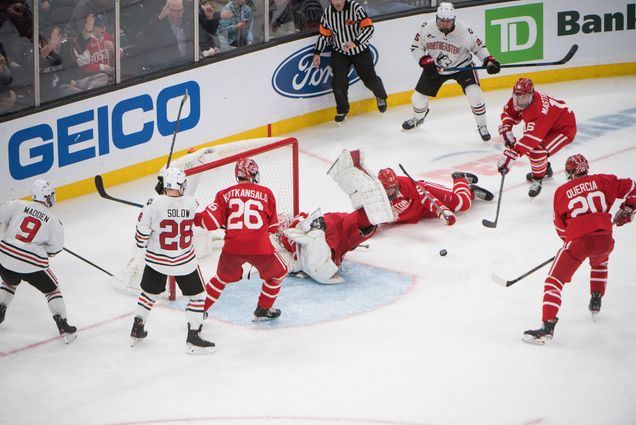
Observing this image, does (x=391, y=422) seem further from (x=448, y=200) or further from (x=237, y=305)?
(x=448, y=200)

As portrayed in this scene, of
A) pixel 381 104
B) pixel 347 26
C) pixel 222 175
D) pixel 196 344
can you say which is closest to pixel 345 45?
pixel 347 26

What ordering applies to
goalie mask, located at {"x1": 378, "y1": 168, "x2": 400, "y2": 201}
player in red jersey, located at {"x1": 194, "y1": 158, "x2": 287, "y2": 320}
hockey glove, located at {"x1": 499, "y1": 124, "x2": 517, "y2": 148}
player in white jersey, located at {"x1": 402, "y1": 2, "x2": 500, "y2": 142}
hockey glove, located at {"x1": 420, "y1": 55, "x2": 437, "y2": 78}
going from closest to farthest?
player in red jersey, located at {"x1": 194, "y1": 158, "x2": 287, "y2": 320}
goalie mask, located at {"x1": 378, "y1": 168, "x2": 400, "y2": 201}
hockey glove, located at {"x1": 499, "y1": 124, "x2": 517, "y2": 148}
player in white jersey, located at {"x1": 402, "y1": 2, "x2": 500, "y2": 142}
hockey glove, located at {"x1": 420, "y1": 55, "x2": 437, "y2": 78}

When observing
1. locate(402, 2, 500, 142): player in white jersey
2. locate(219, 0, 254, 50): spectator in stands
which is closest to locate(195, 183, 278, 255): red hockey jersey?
locate(219, 0, 254, 50): spectator in stands

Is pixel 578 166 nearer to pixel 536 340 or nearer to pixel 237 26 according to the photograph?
pixel 536 340

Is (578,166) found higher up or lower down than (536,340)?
higher up

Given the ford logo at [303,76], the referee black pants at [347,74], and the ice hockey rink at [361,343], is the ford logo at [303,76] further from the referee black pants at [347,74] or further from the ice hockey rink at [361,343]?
the ice hockey rink at [361,343]

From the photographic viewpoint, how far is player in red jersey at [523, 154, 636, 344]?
21.0ft

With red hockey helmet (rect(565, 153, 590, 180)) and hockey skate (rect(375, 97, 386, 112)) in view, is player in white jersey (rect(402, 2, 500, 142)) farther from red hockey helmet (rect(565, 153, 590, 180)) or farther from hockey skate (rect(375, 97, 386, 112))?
red hockey helmet (rect(565, 153, 590, 180))

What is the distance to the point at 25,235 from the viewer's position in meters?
6.54

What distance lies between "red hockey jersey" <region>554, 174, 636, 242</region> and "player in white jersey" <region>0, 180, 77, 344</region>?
108 inches

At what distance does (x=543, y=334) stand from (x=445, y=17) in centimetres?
373

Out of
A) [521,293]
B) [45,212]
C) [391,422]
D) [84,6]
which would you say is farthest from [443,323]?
[84,6]

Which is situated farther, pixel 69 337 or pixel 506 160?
pixel 506 160

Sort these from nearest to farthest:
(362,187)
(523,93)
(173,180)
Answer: (173,180), (362,187), (523,93)
